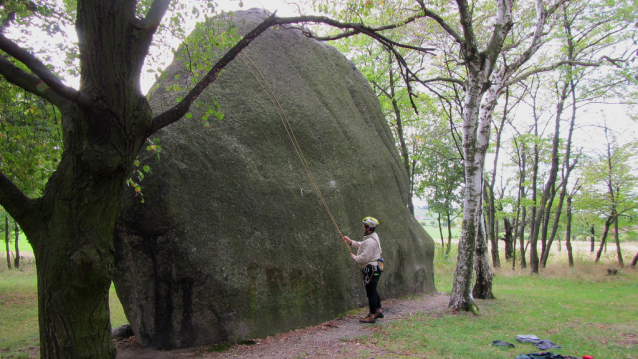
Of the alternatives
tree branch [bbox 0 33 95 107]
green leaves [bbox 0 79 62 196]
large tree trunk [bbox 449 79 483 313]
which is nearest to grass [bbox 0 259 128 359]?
green leaves [bbox 0 79 62 196]

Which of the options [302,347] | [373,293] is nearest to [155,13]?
[302,347]

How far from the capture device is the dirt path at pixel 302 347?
5879mm

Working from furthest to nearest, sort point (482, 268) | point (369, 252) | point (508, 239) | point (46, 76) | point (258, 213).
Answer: point (508, 239)
point (482, 268)
point (369, 252)
point (258, 213)
point (46, 76)

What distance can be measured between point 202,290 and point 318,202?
3.30 metres

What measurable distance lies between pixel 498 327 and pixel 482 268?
323 cm

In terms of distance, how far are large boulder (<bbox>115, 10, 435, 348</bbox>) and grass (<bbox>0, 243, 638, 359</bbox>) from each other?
5.96 feet

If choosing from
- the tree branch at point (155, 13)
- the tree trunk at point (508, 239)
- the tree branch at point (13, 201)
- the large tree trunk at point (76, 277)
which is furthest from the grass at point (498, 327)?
the tree trunk at point (508, 239)

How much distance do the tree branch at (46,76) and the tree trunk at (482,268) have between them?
10.1m

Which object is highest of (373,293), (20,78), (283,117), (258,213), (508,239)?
(283,117)

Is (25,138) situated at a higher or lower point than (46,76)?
higher

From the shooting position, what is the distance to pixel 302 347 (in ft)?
20.6

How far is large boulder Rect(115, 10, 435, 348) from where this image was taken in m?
6.24

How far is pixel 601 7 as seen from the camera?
653 inches

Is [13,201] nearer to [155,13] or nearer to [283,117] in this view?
→ [155,13]
